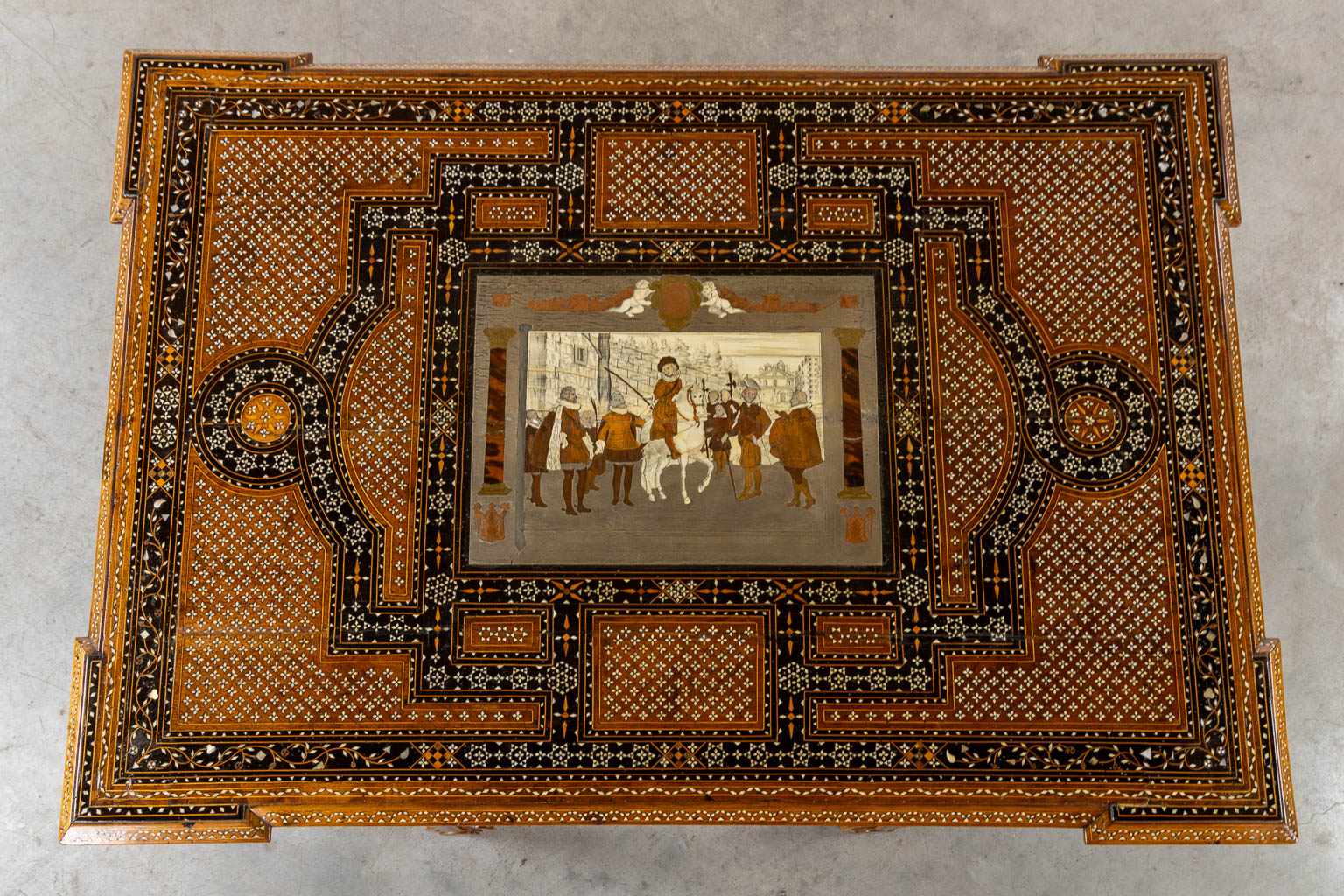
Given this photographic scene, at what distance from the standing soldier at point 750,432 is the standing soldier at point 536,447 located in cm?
90

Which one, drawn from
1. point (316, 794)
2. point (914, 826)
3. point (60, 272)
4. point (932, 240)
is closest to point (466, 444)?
point (316, 794)

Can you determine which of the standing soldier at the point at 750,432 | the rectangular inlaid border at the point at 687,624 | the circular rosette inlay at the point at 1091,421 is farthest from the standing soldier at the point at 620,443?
the circular rosette inlay at the point at 1091,421

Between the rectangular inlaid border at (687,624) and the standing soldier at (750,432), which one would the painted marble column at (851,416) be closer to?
the standing soldier at (750,432)

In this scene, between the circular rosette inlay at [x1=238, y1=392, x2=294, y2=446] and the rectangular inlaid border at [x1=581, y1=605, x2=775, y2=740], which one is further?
the circular rosette inlay at [x1=238, y1=392, x2=294, y2=446]

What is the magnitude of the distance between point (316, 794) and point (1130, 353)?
170 inches

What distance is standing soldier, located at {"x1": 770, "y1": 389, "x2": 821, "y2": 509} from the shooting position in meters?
3.85

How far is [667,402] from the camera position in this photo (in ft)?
12.8

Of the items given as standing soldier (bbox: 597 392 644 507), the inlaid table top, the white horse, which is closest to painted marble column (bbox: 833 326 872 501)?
the inlaid table top

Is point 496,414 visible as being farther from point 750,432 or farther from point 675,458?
point 750,432

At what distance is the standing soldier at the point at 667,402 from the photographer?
388 cm

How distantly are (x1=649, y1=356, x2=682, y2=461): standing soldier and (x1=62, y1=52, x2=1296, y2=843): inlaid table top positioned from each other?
0.02 m

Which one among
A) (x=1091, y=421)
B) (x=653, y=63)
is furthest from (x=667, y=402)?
(x=1091, y=421)

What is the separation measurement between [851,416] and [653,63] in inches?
81.7

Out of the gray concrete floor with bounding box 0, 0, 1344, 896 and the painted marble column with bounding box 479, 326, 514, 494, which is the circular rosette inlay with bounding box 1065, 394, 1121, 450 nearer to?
the gray concrete floor with bounding box 0, 0, 1344, 896
